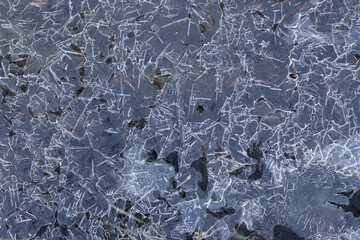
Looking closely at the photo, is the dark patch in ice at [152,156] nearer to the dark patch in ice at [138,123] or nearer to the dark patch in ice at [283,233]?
the dark patch in ice at [138,123]

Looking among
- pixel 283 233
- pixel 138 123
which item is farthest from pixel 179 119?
pixel 283 233

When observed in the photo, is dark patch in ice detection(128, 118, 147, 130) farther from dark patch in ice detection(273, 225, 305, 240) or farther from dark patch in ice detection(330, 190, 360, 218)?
dark patch in ice detection(330, 190, 360, 218)

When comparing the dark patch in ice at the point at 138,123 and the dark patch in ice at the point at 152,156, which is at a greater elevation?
the dark patch in ice at the point at 138,123

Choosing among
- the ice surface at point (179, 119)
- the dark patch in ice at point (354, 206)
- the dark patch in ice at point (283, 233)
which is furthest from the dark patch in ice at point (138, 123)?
the dark patch in ice at point (354, 206)

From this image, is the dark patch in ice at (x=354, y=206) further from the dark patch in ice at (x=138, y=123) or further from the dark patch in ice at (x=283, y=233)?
the dark patch in ice at (x=138, y=123)

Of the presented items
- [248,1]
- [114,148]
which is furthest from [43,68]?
[248,1]


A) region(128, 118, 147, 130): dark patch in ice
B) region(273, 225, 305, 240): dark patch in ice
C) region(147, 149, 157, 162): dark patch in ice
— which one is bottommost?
region(273, 225, 305, 240): dark patch in ice

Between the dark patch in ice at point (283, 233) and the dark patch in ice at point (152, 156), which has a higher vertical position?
the dark patch in ice at point (152, 156)

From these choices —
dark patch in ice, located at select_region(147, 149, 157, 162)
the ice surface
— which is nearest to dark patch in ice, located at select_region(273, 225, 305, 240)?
the ice surface

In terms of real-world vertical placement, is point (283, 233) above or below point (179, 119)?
below

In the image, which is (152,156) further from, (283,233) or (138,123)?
(283,233)

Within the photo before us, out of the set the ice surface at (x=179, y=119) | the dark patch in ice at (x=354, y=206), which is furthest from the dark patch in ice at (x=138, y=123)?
the dark patch in ice at (x=354, y=206)

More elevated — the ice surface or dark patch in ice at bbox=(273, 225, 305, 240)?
the ice surface

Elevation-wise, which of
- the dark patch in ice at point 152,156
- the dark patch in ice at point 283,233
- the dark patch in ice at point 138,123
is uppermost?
the dark patch in ice at point 138,123
